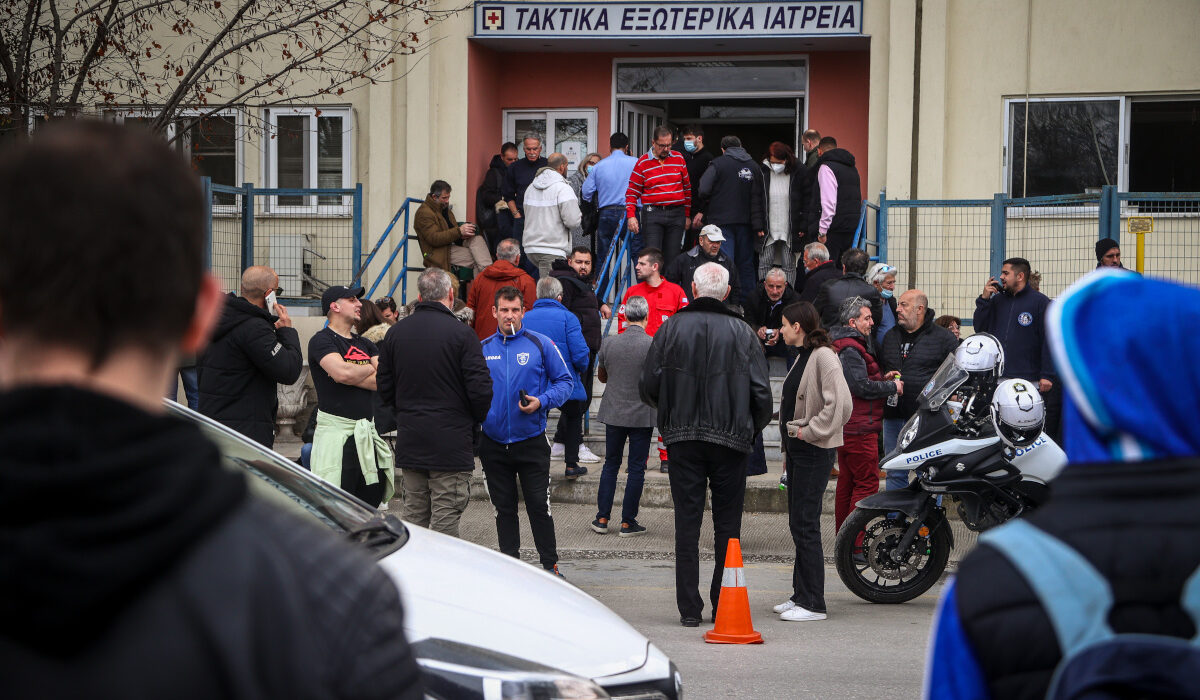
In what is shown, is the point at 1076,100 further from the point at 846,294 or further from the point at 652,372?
the point at 652,372

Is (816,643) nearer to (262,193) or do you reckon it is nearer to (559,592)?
(559,592)

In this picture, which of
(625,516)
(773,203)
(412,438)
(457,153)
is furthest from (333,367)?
(457,153)

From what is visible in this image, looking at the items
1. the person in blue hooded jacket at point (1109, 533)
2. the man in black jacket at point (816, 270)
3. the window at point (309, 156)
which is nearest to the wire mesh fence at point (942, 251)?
the man in black jacket at point (816, 270)

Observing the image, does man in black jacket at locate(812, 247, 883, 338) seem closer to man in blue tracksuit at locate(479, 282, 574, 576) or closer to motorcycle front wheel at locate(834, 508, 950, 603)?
motorcycle front wheel at locate(834, 508, 950, 603)

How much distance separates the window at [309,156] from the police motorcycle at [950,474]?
10.6 metres

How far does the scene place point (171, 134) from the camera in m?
18.0

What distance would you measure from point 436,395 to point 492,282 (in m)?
5.04

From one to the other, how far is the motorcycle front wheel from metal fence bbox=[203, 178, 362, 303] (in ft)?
30.6

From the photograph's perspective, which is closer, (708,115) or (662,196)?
(662,196)

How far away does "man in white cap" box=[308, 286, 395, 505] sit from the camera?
7.70 meters

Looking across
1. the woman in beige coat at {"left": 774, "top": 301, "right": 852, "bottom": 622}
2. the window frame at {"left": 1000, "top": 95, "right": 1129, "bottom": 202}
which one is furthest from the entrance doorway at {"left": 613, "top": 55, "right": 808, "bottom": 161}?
the woman in beige coat at {"left": 774, "top": 301, "right": 852, "bottom": 622}

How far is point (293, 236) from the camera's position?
1680 centimetres

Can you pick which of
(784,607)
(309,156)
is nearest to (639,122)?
(309,156)

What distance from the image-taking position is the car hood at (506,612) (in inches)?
146
